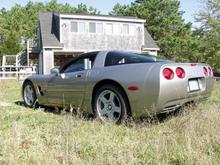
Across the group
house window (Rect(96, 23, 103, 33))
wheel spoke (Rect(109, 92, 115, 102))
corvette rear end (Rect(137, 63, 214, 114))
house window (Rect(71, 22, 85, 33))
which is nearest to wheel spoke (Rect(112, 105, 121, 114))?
wheel spoke (Rect(109, 92, 115, 102))

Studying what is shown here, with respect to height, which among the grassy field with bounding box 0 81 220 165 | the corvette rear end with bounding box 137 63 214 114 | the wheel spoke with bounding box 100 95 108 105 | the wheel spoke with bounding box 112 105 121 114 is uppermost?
the corvette rear end with bounding box 137 63 214 114

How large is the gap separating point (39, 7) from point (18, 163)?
2573 inches

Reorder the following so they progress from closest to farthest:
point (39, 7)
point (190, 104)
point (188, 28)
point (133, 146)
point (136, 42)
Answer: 1. point (133, 146)
2. point (190, 104)
3. point (136, 42)
4. point (188, 28)
5. point (39, 7)

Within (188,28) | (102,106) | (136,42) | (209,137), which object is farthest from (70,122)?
(188,28)

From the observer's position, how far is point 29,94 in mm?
8086

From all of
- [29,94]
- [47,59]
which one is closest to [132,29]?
[47,59]

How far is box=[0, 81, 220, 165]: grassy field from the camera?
370 centimetres

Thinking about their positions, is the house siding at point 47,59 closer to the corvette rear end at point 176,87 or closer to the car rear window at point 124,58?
the car rear window at point 124,58

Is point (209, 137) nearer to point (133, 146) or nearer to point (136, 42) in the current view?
point (133, 146)

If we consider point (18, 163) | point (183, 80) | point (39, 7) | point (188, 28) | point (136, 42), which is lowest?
point (18, 163)

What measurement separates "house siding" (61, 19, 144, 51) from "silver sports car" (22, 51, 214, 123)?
78.2 ft

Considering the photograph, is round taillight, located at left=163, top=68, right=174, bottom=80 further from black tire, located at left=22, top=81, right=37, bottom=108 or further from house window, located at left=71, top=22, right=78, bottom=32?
house window, located at left=71, top=22, right=78, bottom=32

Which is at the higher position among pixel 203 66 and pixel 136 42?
pixel 136 42

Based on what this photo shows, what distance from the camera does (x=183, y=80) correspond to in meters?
5.46
